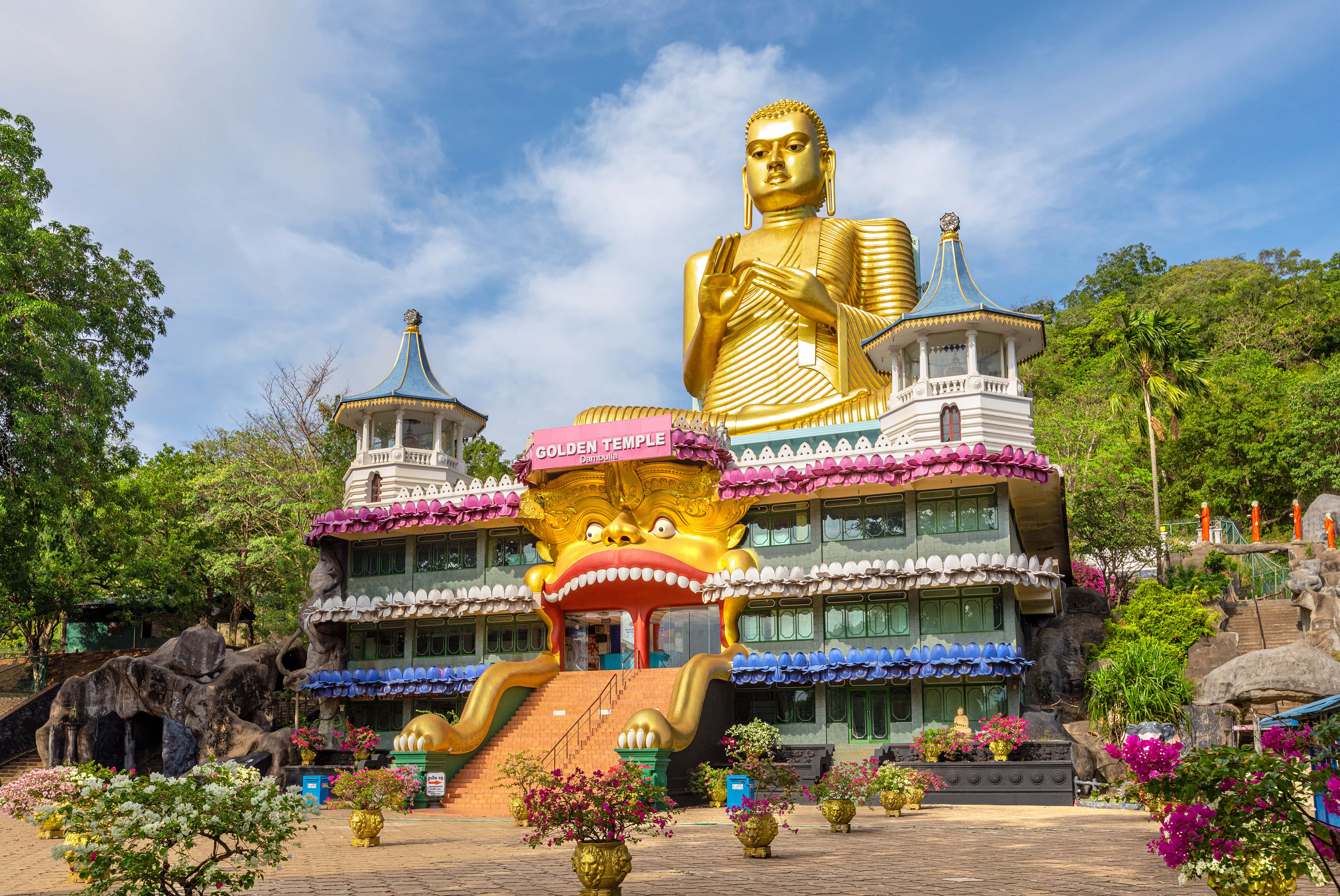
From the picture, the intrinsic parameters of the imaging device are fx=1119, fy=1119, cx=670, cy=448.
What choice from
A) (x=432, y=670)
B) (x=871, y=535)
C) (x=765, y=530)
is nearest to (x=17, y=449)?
(x=432, y=670)

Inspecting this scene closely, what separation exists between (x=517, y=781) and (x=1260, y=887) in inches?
577

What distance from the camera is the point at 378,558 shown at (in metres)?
29.6

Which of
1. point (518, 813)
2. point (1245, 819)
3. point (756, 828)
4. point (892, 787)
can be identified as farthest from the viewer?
point (518, 813)

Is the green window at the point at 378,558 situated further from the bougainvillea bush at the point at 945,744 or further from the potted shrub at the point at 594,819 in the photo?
the potted shrub at the point at 594,819

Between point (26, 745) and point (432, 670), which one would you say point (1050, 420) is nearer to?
point (432, 670)

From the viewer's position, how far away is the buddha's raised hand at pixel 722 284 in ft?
92.0

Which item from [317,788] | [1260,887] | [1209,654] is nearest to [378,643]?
[317,788]

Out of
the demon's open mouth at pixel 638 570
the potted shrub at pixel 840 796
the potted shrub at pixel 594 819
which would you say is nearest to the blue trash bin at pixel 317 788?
the demon's open mouth at pixel 638 570

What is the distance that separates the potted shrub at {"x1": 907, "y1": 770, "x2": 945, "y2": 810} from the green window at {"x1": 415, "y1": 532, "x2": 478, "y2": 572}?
13433 mm

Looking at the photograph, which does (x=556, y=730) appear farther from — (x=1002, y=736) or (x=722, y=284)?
(x=722, y=284)

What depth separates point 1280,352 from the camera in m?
50.6

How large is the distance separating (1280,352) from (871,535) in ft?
116

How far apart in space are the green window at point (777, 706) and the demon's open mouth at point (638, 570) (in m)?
2.65

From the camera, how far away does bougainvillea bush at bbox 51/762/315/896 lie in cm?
731
